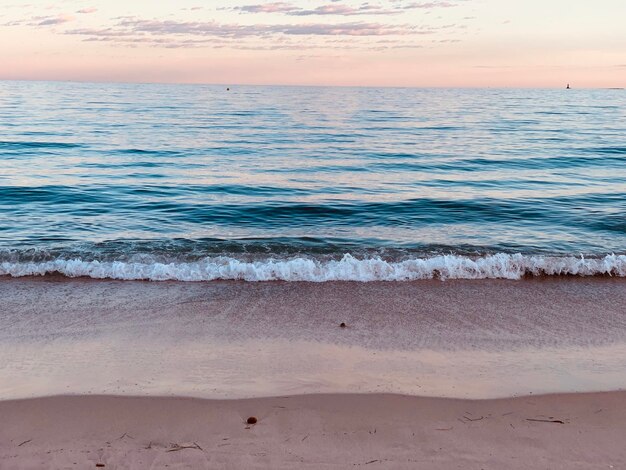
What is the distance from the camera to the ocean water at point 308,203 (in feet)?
30.6

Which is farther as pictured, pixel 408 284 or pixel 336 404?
pixel 408 284

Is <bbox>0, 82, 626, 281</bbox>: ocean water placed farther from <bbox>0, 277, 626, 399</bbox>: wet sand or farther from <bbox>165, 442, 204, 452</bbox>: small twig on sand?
<bbox>165, 442, 204, 452</bbox>: small twig on sand

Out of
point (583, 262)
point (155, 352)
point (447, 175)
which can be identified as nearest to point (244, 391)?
point (155, 352)

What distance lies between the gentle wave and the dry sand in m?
3.92

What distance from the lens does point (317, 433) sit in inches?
180

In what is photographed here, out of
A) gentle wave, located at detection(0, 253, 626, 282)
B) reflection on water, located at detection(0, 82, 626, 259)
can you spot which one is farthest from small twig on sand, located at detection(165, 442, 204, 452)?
reflection on water, located at detection(0, 82, 626, 259)

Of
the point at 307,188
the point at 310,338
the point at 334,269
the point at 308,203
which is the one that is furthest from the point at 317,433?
the point at 307,188

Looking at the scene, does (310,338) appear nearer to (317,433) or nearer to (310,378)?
(310,378)

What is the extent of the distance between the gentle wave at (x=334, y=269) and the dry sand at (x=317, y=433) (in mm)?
3925

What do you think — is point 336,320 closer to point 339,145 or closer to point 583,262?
point 583,262

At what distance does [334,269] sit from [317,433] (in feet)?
15.1

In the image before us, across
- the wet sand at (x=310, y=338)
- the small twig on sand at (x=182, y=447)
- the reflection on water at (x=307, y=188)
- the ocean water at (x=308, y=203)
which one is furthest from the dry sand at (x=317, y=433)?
the reflection on water at (x=307, y=188)

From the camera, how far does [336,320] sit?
720 cm

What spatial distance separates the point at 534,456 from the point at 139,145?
22.2 m
